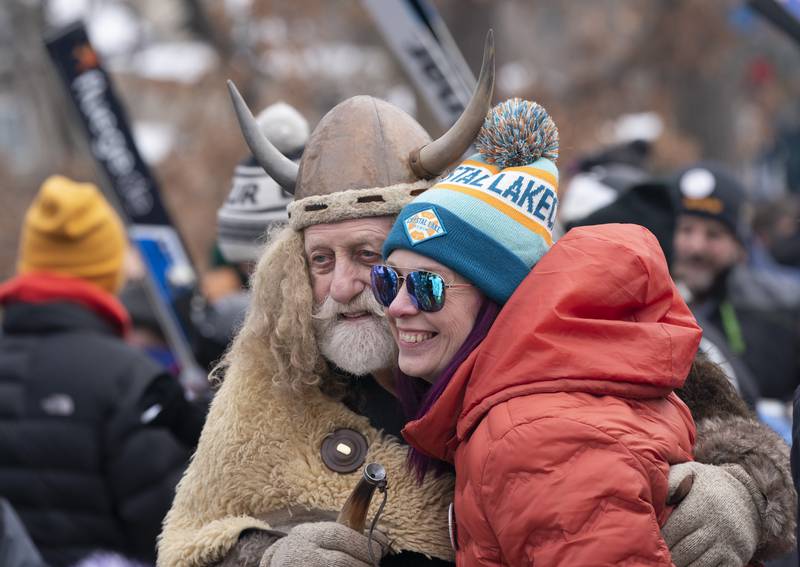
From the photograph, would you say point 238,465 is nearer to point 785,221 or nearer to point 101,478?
point 101,478

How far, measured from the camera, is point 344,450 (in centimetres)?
319

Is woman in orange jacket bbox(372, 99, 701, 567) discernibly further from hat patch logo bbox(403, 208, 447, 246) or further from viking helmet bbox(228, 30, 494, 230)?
viking helmet bbox(228, 30, 494, 230)

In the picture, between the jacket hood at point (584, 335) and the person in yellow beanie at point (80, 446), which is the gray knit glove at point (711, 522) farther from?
the person in yellow beanie at point (80, 446)

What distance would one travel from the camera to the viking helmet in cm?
326

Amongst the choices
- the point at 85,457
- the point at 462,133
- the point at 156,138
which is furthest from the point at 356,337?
the point at 156,138

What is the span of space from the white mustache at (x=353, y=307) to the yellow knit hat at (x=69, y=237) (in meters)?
1.99

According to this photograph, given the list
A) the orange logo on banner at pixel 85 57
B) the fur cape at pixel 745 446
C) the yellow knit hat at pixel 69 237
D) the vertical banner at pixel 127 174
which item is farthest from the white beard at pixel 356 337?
the orange logo on banner at pixel 85 57

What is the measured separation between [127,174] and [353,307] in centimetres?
278

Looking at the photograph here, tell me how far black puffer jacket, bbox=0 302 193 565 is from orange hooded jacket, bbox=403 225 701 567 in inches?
69.9

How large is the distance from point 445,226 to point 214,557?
3.33 feet

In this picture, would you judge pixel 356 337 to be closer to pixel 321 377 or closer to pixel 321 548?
pixel 321 377

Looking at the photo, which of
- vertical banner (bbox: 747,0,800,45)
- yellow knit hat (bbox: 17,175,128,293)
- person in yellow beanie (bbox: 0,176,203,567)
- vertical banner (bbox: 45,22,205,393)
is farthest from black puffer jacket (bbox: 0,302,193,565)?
vertical banner (bbox: 747,0,800,45)

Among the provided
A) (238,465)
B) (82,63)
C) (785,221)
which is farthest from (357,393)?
(785,221)

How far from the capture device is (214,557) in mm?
3088
